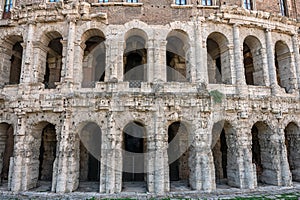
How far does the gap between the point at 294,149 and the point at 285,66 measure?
5.03 m

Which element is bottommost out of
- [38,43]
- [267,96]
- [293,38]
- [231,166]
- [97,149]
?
[231,166]

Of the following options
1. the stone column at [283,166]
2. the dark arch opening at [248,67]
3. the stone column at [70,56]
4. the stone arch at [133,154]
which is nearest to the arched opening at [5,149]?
the stone column at [70,56]

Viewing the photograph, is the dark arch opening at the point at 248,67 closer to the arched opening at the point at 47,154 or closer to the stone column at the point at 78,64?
the stone column at the point at 78,64

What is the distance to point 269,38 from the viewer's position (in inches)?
500

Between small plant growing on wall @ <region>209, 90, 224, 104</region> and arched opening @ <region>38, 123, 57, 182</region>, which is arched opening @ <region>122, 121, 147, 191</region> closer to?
arched opening @ <region>38, 123, 57, 182</region>

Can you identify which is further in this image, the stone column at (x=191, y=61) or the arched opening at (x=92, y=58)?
the arched opening at (x=92, y=58)

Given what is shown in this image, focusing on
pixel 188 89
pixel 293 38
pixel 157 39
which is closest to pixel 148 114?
pixel 188 89

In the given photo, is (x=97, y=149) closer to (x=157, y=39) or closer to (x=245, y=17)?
(x=157, y=39)

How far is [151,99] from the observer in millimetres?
10633

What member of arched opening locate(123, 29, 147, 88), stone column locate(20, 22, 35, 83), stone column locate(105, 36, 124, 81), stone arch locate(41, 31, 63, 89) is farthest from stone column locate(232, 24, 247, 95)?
stone column locate(20, 22, 35, 83)

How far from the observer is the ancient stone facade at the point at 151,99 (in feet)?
34.3

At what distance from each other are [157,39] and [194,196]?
308 inches

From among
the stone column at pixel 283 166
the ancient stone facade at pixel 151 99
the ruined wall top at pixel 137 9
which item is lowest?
the stone column at pixel 283 166

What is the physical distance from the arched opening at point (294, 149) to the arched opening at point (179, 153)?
603 cm
